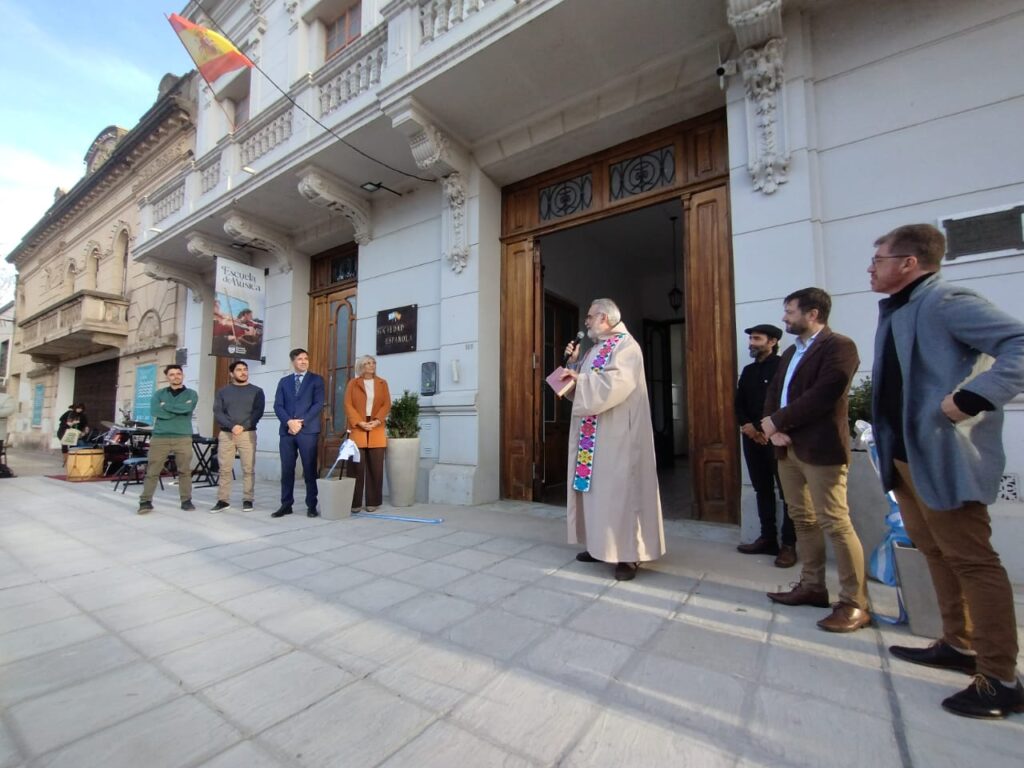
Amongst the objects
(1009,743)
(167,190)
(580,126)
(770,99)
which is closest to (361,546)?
(1009,743)

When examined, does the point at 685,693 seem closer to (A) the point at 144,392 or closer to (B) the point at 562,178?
(B) the point at 562,178

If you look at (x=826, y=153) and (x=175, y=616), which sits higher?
(x=826, y=153)

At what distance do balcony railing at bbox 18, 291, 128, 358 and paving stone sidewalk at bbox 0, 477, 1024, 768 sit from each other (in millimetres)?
11993

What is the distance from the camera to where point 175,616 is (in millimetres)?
2490

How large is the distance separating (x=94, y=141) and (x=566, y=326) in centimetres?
1982

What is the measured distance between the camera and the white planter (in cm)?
562

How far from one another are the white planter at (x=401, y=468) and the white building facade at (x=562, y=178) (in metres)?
0.35

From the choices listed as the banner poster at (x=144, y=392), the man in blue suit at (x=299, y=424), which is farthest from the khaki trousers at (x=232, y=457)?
the banner poster at (x=144, y=392)

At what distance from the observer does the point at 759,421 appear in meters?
3.62

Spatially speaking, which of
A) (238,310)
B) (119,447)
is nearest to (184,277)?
(238,310)

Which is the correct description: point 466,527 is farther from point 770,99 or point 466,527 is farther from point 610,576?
point 770,99

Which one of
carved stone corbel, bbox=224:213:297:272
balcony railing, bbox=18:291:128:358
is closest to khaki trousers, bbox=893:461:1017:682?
carved stone corbel, bbox=224:213:297:272

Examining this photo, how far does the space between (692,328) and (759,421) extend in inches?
53.9

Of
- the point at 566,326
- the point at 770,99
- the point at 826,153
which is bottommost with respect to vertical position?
the point at 566,326
